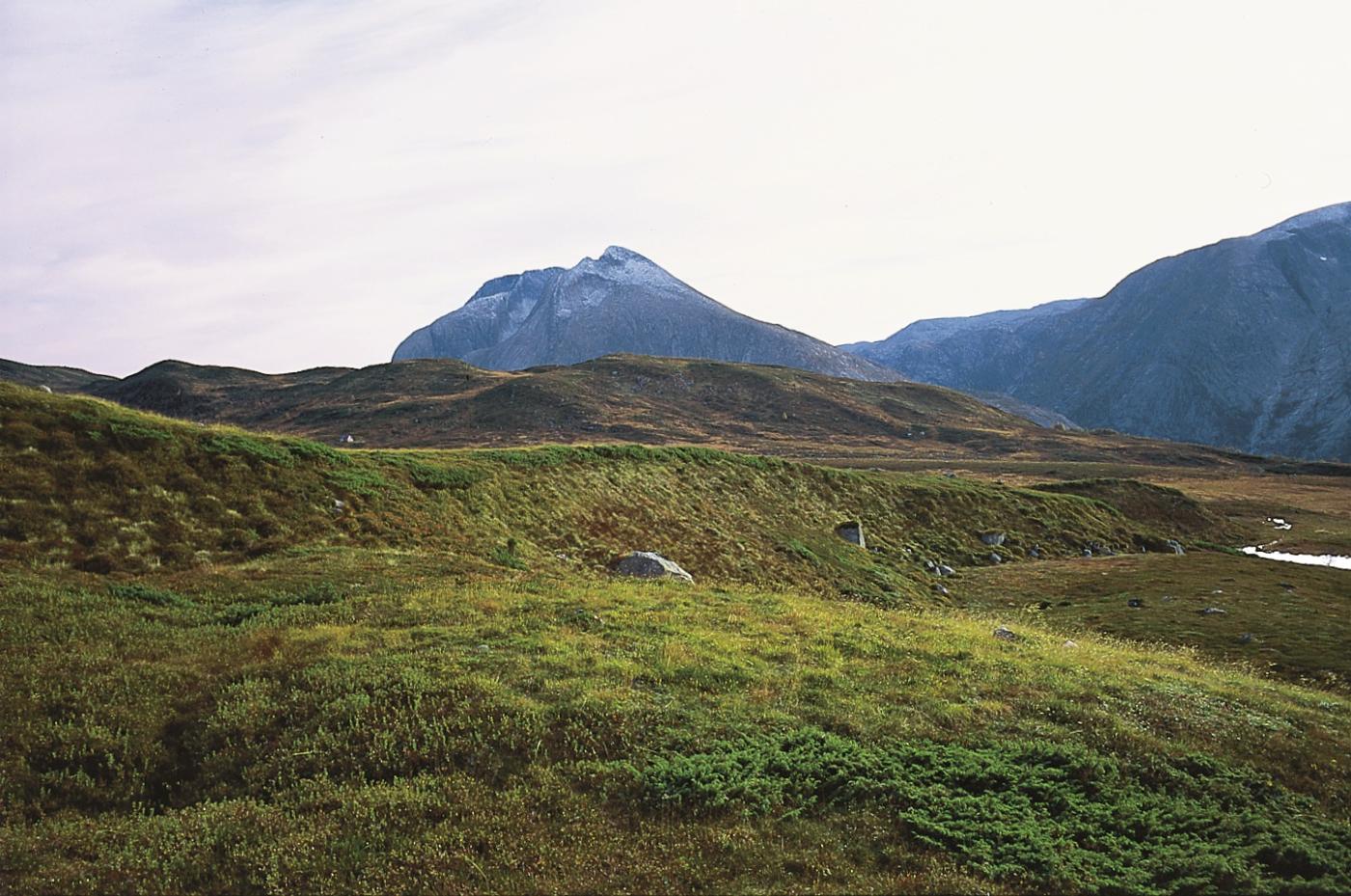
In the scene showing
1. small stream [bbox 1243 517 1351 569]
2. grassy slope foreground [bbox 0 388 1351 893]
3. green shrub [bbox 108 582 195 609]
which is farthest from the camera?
small stream [bbox 1243 517 1351 569]

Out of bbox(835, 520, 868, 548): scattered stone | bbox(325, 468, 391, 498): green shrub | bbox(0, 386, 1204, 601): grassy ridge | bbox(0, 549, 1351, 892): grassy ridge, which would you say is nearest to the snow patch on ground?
bbox(0, 386, 1204, 601): grassy ridge

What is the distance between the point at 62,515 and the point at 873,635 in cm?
2473

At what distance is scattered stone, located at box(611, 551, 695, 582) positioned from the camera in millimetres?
29781

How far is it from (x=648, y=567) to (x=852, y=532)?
21027 millimetres

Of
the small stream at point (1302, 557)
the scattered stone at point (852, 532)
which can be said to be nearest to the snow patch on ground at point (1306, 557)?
the small stream at point (1302, 557)

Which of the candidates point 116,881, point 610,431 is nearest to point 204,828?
point 116,881

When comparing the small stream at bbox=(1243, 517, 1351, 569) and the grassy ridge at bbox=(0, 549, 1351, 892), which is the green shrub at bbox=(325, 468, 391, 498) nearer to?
the grassy ridge at bbox=(0, 549, 1351, 892)

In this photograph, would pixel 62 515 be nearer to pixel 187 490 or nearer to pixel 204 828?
pixel 187 490

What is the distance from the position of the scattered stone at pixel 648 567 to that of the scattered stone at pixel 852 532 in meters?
19.1

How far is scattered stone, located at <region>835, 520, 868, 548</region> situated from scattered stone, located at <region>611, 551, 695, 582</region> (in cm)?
1910

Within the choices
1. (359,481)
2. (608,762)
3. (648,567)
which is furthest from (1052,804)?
(359,481)

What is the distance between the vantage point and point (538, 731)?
12461 mm

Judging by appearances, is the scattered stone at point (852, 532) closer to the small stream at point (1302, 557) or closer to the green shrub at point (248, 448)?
the green shrub at point (248, 448)

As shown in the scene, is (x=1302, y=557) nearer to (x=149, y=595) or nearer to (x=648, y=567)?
(x=648, y=567)
